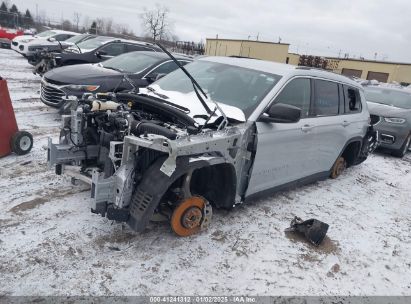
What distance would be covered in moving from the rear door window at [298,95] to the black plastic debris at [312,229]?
1395 mm

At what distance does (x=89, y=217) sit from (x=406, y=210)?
4.69 metres

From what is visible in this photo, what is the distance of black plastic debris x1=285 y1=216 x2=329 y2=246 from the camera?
4.01 metres

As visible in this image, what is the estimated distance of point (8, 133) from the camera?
5074 millimetres

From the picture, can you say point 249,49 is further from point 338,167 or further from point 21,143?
point 21,143

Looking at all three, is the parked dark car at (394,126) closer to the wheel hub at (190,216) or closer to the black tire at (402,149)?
the black tire at (402,149)

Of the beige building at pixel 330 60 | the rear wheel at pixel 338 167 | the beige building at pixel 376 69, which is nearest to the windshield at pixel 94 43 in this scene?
the rear wheel at pixel 338 167

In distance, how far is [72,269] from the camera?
9.87 feet

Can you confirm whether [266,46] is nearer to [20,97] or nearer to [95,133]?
[20,97]

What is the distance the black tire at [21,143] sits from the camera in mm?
5086

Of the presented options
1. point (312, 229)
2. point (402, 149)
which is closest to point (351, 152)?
point (312, 229)

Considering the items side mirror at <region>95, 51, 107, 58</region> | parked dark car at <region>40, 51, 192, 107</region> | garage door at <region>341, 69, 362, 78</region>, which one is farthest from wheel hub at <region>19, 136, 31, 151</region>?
garage door at <region>341, 69, 362, 78</region>

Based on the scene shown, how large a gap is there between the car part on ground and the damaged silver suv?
623cm

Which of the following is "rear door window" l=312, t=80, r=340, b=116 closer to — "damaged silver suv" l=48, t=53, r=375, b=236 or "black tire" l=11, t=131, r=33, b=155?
"damaged silver suv" l=48, t=53, r=375, b=236

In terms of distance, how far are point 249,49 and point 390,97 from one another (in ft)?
94.3
